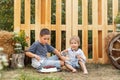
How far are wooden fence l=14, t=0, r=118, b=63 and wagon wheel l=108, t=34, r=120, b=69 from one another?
0.40 m

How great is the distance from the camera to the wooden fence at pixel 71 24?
19.8ft

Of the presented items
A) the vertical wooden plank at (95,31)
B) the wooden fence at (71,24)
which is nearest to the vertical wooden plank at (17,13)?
the wooden fence at (71,24)

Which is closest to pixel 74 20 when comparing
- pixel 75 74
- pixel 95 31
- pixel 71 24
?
pixel 71 24

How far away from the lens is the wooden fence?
6.04 metres

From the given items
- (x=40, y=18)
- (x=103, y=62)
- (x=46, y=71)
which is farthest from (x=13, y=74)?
(x=103, y=62)

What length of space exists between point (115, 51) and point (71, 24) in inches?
37.0

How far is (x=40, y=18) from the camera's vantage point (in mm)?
6090

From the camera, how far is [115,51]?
573 centimetres

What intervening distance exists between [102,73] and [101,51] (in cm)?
117

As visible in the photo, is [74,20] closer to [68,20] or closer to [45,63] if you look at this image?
[68,20]

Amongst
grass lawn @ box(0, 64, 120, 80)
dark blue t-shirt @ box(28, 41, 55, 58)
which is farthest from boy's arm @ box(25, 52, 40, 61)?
grass lawn @ box(0, 64, 120, 80)

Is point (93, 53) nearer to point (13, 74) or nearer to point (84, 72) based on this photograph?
point (84, 72)

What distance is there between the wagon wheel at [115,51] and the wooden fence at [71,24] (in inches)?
15.8

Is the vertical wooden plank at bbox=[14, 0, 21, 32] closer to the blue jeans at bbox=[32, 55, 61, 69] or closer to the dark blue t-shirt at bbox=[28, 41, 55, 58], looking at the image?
the dark blue t-shirt at bbox=[28, 41, 55, 58]
